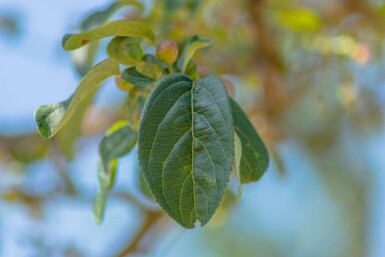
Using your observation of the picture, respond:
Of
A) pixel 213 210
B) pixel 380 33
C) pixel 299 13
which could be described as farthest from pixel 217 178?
pixel 380 33

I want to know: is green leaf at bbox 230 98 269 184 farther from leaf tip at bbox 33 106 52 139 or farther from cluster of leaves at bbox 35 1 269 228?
leaf tip at bbox 33 106 52 139

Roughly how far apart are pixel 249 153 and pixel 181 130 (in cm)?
19

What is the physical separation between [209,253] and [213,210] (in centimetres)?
397

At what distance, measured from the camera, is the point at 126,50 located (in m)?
1.18

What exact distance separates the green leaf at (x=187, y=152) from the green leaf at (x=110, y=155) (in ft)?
0.82

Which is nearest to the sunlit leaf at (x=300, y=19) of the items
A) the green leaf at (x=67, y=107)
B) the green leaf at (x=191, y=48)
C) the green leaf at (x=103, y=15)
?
the green leaf at (x=103, y=15)

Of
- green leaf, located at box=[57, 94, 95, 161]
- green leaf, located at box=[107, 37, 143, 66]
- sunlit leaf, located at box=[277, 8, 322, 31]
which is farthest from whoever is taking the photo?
sunlit leaf, located at box=[277, 8, 322, 31]

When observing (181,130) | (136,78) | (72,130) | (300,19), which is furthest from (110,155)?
(300,19)

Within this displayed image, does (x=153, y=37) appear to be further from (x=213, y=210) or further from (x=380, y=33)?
(x=380, y=33)

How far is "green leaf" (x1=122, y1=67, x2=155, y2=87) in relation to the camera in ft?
3.70

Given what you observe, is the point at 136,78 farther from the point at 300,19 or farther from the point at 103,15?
the point at 300,19

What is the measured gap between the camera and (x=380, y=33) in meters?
2.48

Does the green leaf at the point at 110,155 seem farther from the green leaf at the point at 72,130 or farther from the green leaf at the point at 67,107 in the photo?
the green leaf at the point at 72,130

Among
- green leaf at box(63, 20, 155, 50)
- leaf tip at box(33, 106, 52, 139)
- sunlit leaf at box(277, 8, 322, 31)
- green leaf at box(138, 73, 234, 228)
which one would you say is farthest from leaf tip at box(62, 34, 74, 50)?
sunlit leaf at box(277, 8, 322, 31)
